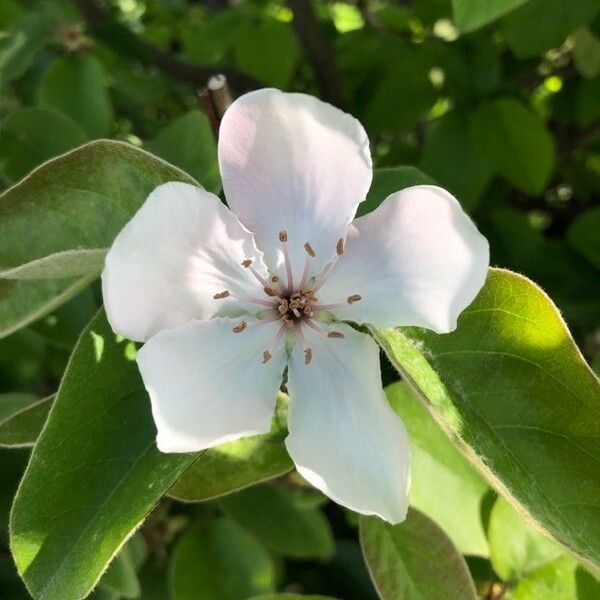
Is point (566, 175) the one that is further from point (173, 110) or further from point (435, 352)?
point (435, 352)

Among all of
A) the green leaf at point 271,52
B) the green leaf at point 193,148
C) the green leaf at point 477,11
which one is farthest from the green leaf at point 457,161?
the green leaf at point 477,11

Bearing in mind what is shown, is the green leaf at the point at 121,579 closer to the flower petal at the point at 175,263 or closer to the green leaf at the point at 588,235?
the flower petal at the point at 175,263

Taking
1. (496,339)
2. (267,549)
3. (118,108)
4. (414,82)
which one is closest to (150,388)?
(496,339)

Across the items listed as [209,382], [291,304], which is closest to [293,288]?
[291,304]

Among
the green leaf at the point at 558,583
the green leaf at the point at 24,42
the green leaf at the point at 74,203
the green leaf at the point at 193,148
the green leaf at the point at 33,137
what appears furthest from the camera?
the green leaf at the point at 24,42

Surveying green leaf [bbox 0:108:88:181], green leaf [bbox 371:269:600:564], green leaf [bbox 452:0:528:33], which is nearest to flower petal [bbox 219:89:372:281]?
green leaf [bbox 371:269:600:564]
